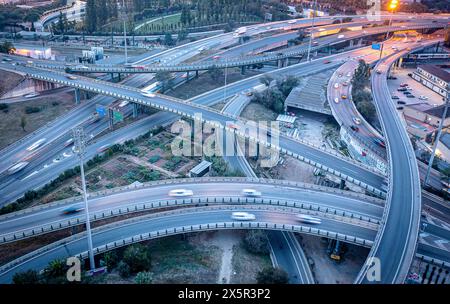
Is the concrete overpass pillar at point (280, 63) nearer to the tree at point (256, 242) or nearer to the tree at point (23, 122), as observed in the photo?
the tree at point (23, 122)

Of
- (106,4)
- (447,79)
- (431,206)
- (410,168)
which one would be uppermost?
(106,4)

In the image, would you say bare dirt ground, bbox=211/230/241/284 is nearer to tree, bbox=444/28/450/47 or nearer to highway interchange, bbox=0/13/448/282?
highway interchange, bbox=0/13/448/282

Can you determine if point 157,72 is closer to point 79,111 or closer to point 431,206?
point 79,111

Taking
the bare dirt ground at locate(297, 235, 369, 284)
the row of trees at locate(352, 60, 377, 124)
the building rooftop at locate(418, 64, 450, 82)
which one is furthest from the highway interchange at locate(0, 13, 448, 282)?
the building rooftop at locate(418, 64, 450, 82)

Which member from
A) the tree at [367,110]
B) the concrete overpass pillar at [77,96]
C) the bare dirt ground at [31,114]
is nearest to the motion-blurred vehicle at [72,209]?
the bare dirt ground at [31,114]

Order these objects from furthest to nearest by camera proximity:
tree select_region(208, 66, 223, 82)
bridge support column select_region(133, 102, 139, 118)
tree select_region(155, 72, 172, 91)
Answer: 1. tree select_region(208, 66, 223, 82)
2. tree select_region(155, 72, 172, 91)
3. bridge support column select_region(133, 102, 139, 118)

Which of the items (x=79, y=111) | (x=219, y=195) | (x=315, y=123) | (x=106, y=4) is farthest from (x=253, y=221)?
(x=106, y=4)
